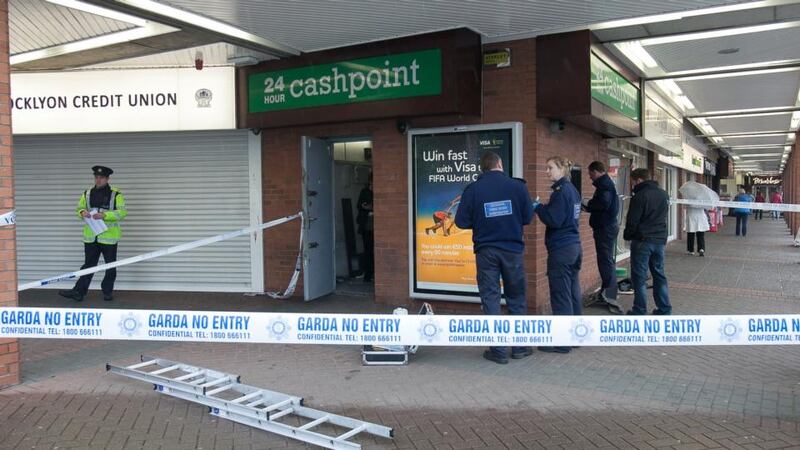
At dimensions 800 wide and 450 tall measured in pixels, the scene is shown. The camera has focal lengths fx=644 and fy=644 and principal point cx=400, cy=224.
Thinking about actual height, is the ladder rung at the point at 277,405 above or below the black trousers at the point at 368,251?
below

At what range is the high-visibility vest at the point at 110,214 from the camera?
8.41 meters

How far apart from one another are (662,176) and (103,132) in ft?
44.7

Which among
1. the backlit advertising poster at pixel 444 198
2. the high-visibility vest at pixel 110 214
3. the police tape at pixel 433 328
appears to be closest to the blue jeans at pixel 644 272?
the backlit advertising poster at pixel 444 198

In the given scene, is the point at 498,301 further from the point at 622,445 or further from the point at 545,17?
the point at 545,17

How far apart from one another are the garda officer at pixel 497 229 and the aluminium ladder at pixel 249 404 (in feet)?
6.42

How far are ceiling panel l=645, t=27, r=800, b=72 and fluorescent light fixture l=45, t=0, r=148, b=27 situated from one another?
6.16 metres

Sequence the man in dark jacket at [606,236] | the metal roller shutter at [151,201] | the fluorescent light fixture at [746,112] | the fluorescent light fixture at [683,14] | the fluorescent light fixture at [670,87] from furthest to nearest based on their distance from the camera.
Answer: the fluorescent light fixture at [746,112] → the fluorescent light fixture at [670,87] → the metal roller shutter at [151,201] → the man in dark jacket at [606,236] → the fluorescent light fixture at [683,14]

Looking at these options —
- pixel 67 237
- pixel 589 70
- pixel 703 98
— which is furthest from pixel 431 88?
pixel 703 98

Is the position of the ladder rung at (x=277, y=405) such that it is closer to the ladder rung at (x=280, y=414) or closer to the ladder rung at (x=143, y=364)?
the ladder rung at (x=280, y=414)

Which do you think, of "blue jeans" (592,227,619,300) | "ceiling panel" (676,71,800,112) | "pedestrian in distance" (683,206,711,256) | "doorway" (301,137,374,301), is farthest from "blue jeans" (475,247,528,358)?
"pedestrian in distance" (683,206,711,256)

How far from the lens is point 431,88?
272 inches

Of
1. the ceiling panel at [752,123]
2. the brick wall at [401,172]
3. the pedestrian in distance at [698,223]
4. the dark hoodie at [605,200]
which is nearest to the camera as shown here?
the brick wall at [401,172]

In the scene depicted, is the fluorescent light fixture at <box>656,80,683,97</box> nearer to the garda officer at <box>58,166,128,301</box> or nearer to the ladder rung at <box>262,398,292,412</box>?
the garda officer at <box>58,166,128,301</box>

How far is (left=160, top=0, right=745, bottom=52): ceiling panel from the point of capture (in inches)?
233
